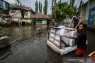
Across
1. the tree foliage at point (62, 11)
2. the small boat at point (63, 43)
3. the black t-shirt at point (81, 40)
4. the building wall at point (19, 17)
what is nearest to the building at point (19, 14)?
the building wall at point (19, 17)

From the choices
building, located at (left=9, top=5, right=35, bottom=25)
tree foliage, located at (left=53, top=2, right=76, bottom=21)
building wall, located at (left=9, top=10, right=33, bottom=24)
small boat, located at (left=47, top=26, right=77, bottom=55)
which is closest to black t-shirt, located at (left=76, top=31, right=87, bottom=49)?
small boat, located at (left=47, top=26, right=77, bottom=55)

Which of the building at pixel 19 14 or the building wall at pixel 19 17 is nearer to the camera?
Result: the building wall at pixel 19 17

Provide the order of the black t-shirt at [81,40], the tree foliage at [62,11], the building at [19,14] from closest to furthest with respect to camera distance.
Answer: the black t-shirt at [81,40]
the tree foliage at [62,11]
the building at [19,14]

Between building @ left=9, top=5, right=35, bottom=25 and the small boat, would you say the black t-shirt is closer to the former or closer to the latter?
the small boat

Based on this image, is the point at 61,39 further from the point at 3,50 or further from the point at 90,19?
the point at 90,19

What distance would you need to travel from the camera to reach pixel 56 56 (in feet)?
43.9

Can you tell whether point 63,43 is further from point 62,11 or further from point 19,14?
point 19,14

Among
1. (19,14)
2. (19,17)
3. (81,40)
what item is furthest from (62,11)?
(81,40)

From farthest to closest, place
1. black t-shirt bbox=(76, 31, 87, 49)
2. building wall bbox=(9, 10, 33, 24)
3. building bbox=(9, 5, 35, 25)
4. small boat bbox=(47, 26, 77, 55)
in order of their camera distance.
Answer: building bbox=(9, 5, 35, 25)
building wall bbox=(9, 10, 33, 24)
small boat bbox=(47, 26, 77, 55)
black t-shirt bbox=(76, 31, 87, 49)

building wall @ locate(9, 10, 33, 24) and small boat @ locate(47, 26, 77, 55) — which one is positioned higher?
building wall @ locate(9, 10, 33, 24)

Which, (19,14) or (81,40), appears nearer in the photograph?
(81,40)

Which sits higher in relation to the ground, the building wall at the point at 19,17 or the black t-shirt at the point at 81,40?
the building wall at the point at 19,17

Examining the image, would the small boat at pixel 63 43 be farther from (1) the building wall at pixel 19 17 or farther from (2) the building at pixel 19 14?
(2) the building at pixel 19 14

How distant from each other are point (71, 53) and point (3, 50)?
5526 mm
